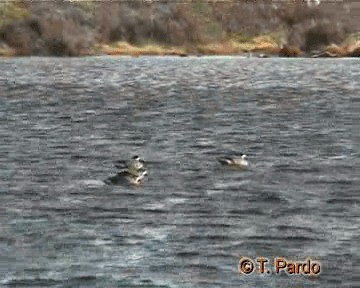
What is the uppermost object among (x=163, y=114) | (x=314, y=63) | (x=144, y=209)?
(x=144, y=209)

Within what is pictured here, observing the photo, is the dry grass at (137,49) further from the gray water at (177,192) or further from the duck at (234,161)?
the duck at (234,161)

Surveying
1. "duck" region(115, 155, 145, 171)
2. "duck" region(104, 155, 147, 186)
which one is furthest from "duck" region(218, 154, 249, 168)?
"duck" region(104, 155, 147, 186)

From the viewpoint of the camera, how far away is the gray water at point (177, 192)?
2000cm

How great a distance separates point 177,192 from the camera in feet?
92.3

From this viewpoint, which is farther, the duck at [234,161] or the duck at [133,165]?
the duck at [234,161]

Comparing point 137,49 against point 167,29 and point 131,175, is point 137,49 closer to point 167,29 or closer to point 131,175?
point 167,29

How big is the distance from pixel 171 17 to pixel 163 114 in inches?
3594

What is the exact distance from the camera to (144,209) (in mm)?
25609

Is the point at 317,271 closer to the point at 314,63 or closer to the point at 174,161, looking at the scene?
the point at 174,161

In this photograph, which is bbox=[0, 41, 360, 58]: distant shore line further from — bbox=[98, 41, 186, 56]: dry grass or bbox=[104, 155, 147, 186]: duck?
bbox=[104, 155, 147, 186]: duck

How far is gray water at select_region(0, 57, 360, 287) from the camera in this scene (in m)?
20.0

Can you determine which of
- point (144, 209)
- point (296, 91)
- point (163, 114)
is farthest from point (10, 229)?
point (296, 91)

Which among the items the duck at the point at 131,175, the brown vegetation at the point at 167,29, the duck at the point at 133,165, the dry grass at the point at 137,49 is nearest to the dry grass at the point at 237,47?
the brown vegetation at the point at 167,29

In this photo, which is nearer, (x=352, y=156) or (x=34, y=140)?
(x=352, y=156)
